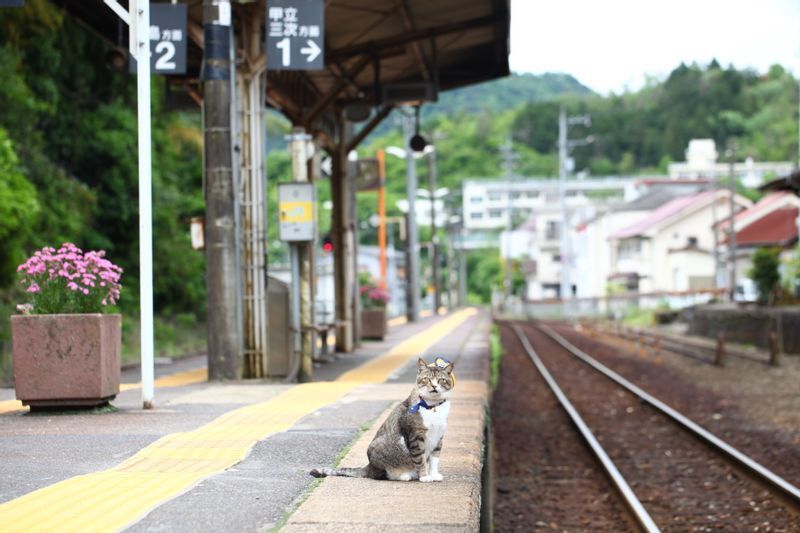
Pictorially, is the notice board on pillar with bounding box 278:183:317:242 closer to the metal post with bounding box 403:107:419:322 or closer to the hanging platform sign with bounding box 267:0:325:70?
the hanging platform sign with bounding box 267:0:325:70

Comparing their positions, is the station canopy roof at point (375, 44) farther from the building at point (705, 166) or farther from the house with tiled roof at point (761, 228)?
the building at point (705, 166)

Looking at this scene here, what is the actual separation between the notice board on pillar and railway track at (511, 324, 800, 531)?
14.2 ft

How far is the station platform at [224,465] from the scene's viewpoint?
5.70 metres

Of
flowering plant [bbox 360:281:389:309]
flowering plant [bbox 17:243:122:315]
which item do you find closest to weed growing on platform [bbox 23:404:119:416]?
flowering plant [bbox 17:243:122:315]

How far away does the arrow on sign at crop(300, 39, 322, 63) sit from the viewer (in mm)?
14672

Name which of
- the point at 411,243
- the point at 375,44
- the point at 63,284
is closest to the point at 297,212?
the point at 375,44

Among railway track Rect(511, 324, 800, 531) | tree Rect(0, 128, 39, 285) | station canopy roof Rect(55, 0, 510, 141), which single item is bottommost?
railway track Rect(511, 324, 800, 531)

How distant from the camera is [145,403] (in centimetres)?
1113

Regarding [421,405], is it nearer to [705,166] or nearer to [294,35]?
[294,35]

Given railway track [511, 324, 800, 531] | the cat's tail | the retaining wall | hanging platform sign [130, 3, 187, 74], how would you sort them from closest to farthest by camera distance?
the cat's tail < railway track [511, 324, 800, 531] < hanging platform sign [130, 3, 187, 74] < the retaining wall

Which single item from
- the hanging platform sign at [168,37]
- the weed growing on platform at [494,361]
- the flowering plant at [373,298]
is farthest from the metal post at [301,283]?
the flowering plant at [373,298]

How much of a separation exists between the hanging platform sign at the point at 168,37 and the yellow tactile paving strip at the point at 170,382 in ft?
12.2

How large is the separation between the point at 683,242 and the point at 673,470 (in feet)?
212

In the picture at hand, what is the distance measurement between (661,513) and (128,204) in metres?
19.8
